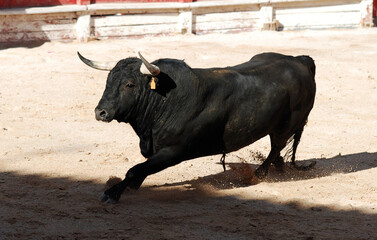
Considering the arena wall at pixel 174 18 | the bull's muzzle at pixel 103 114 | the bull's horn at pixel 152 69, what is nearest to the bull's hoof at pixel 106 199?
the bull's muzzle at pixel 103 114

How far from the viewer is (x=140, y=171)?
4.95 m

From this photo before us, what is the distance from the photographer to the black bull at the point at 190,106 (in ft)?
16.3

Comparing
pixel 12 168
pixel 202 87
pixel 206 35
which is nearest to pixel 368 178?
pixel 202 87

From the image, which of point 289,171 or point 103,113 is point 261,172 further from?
point 103,113

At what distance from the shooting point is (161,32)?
12359 mm

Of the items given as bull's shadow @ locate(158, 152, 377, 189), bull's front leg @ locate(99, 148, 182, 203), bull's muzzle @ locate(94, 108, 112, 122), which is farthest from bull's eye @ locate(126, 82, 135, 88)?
bull's shadow @ locate(158, 152, 377, 189)

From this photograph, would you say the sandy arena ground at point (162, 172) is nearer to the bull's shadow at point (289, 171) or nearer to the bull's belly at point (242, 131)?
the bull's shadow at point (289, 171)

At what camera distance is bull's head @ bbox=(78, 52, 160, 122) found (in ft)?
16.1

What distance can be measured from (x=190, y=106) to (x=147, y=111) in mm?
302

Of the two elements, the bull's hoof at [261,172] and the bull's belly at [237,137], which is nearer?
the bull's belly at [237,137]

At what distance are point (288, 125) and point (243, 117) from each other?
0.52 metres

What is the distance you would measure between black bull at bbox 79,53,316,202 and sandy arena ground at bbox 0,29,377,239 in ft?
1.09

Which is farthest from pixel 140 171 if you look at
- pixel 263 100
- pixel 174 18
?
pixel 174 18

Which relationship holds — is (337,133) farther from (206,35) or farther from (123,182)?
(206,35)
